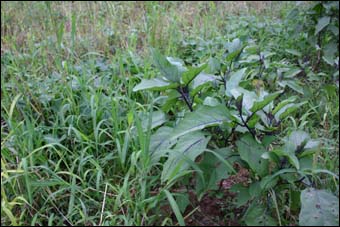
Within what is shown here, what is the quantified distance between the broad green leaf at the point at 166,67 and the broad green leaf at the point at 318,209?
631mm

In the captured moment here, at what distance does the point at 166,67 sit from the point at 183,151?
0.34 metres

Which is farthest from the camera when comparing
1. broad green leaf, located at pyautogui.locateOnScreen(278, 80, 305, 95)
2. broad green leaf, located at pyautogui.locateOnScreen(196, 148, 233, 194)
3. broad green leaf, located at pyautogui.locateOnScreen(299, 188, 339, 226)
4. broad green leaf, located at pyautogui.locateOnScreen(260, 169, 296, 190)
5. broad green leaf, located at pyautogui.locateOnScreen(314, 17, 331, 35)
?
broad green leaf, located at pyautogui.locateOnScreen(314, 17, 331, 35)

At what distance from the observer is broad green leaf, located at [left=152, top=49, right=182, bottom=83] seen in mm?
1579

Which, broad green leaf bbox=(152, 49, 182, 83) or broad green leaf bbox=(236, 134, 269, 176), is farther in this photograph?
broad green leaf bbox=(152, 49, 182, 83)

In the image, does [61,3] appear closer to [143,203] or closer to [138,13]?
[138,13]

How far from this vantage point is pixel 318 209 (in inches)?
51.2

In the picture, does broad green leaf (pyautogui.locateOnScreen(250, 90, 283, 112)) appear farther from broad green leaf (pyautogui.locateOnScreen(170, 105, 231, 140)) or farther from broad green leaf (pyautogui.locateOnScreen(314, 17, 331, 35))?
broad green leaf (pyautogui.locateOnScreen(314, 17, 331, 35))

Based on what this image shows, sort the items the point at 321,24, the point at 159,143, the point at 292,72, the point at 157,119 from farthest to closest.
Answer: the point at 321,24 → the point at 292,72 → the point at 157,119 → the point at 159,143

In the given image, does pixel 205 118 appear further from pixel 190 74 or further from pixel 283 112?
pixel 283 112

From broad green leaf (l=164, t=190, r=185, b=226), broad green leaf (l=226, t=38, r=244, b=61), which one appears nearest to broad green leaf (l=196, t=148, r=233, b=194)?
broad green leaf (l=164, t=190, r=185, b=226)

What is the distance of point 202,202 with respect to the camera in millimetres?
1699

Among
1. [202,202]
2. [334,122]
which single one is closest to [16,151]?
[202,202]

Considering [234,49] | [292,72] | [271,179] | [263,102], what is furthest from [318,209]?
[292,72]

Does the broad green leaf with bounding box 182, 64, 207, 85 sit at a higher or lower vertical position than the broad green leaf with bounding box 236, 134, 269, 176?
A: higher
